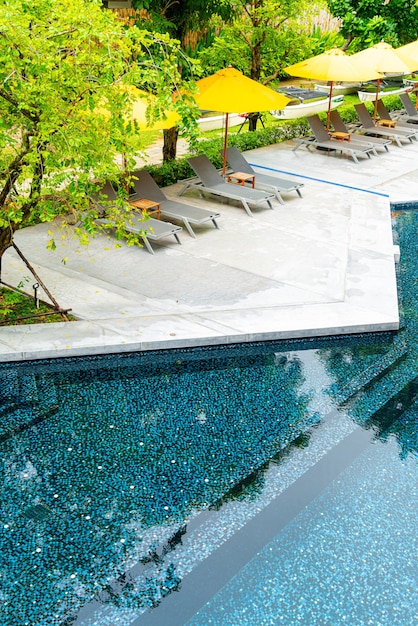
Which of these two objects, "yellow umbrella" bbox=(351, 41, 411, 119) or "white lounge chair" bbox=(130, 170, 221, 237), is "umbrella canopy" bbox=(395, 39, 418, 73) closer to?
"yellow umbrella" bbox=(351, 41, 411, 119)

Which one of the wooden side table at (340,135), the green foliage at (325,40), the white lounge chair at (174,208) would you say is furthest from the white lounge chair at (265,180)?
the green foliage at (325,40)

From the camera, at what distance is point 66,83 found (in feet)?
23.7

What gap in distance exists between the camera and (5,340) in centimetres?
848

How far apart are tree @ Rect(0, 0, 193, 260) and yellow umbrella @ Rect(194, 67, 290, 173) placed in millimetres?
5807

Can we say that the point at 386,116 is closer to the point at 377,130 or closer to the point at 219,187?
the point at 377,130

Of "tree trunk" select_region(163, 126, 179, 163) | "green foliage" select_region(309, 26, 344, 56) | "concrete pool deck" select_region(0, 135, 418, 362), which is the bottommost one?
"concrete pool deck" select_region(0, 135, 418, 362)

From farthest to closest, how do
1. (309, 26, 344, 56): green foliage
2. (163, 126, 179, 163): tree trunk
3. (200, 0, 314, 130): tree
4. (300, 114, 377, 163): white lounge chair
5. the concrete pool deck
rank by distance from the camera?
(309, 26, 344, 56): green foliage
(300, 114, 377, 163): white lounge chair
(200, 0, 314, 130): tree
(163, 126, 179, 163): tree trunk
the concrete pool deck

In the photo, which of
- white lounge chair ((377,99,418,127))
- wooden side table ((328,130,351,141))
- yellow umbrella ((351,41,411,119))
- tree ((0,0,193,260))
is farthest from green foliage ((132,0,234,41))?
white lounge chair ((377,99,418,127))

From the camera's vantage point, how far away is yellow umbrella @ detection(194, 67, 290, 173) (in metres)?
13.6

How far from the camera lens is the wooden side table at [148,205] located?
1234cm

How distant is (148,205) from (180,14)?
4538mm

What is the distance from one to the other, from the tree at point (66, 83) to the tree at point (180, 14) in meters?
6.04

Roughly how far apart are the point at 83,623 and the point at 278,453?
2718 mm

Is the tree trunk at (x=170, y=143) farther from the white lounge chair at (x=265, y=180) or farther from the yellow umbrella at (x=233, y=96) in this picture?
the yellow umbrella at (x=233, y=96)
